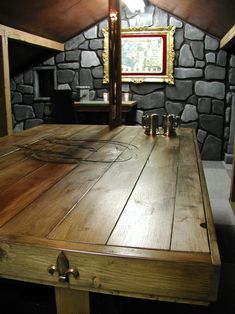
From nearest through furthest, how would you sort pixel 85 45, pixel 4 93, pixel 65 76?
pixel 4 93, pixel 85 45, pixel 65 76

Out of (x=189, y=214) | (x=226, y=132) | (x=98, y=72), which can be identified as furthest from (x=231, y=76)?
(x=189, y=214)

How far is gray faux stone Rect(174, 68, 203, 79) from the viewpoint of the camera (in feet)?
15.8

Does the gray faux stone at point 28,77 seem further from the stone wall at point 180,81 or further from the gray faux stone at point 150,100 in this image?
the gray faux stone at point 150,100

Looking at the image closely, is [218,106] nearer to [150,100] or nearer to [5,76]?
[150,100]

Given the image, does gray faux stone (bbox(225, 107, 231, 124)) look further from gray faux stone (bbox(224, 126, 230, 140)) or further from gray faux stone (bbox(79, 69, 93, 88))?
gray faux stone (bbox(79, 69, 93, 88))

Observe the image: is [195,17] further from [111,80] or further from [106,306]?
[106,306]

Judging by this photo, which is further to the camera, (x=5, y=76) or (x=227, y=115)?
(x=227, y=115)

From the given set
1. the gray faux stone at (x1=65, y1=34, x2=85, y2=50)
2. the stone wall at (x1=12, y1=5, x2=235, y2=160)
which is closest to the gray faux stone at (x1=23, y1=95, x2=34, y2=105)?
the stone wall at (x1=12, y1=5, x2=235, y2=160)

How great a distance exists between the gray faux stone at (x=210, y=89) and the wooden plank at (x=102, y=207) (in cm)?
344

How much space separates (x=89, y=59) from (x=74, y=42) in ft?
1.15

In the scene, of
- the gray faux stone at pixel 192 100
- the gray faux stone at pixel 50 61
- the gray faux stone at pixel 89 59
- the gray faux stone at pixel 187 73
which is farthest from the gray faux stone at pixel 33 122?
the gray faux stone at pixel 192 100

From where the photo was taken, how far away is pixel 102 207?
1093 mm

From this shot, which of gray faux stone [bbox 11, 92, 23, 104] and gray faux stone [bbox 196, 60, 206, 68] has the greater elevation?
gray faux stone [bbox 196, 60, 206, 68]

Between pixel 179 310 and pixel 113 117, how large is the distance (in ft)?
6.62
